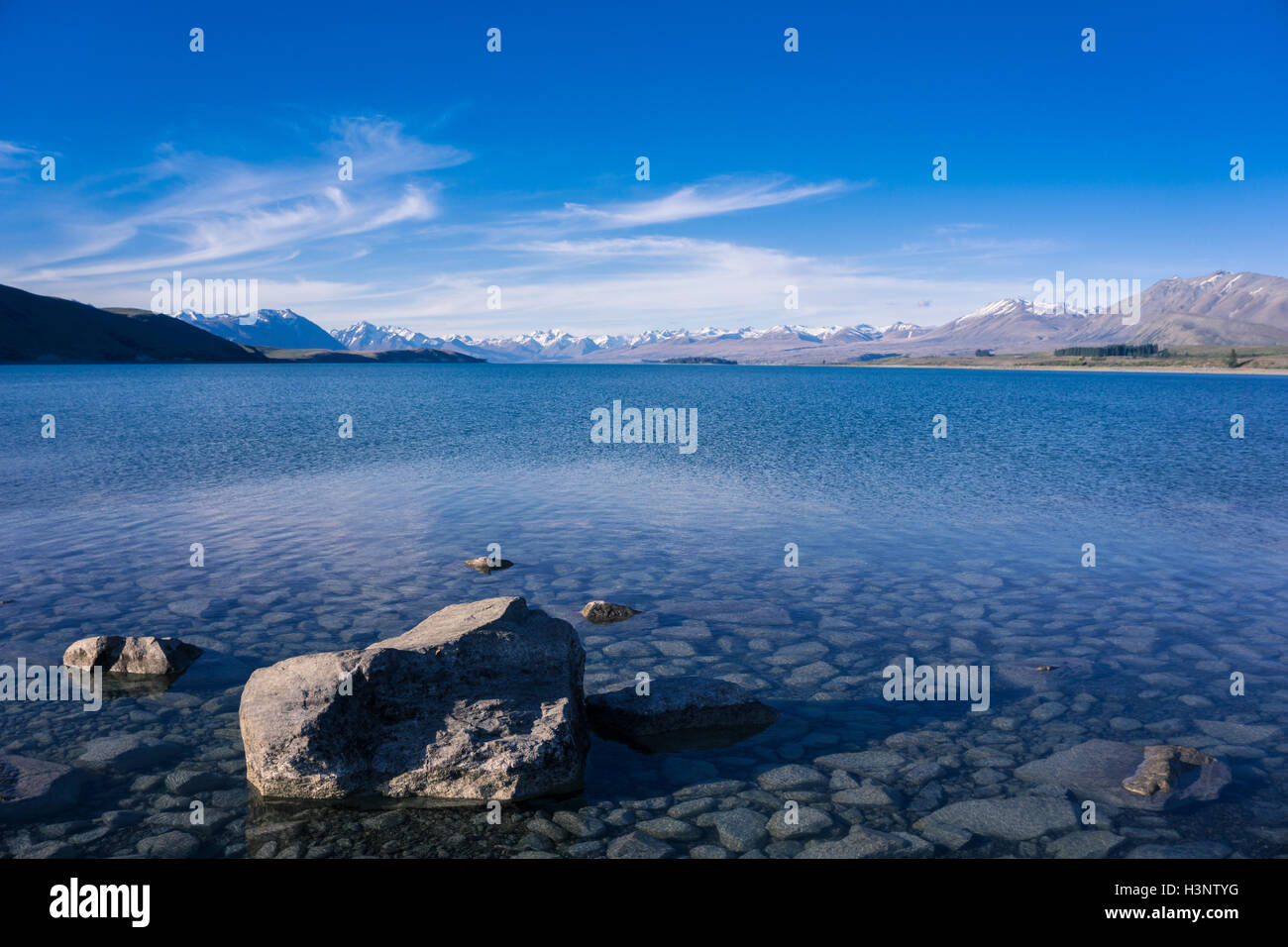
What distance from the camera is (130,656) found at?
12938 mm

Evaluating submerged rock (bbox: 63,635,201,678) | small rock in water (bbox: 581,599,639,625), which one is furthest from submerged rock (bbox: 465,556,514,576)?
submerged rock (bbox: 63,635,201,678)

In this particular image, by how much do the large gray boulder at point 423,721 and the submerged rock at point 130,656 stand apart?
4.27 meters

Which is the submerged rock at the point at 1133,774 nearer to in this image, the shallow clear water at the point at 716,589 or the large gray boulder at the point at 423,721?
the shallow clear water at the point at 716,589

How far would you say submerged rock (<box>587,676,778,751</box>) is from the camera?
433 inches

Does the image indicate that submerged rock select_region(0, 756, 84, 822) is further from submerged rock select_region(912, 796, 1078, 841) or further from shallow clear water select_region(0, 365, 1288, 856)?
submerged rock select_region(912, 796, 1078, 841)

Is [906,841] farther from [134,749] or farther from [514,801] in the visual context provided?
[134,749]

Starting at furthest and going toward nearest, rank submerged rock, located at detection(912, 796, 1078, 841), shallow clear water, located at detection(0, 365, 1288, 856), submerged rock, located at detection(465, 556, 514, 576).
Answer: submerged rock, located at detection(465, 556, 514, 576) → shallow clear water, located at detection(0, 365, 1288, 856) → submerged rock, located at detection(912, 796, 1078, 841)

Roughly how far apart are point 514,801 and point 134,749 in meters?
5.50

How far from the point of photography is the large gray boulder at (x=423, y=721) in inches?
363

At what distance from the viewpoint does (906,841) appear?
8.43 meters

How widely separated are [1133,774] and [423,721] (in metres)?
9.17

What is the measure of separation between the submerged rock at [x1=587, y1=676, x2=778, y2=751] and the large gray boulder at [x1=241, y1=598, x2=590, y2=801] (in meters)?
0.90

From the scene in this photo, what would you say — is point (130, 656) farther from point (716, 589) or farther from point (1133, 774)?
point (1133, 774)

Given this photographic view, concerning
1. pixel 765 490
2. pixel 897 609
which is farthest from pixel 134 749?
pixel 765 490
